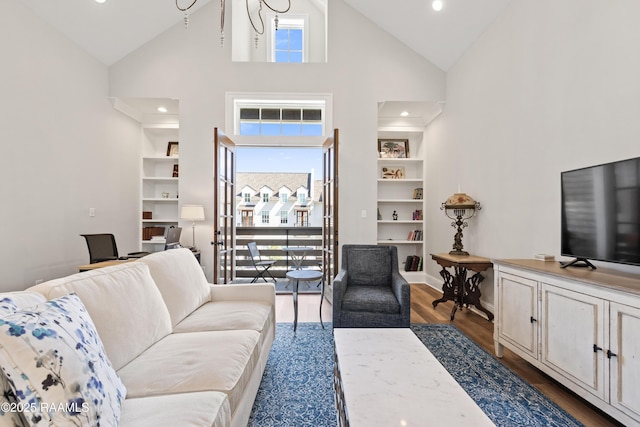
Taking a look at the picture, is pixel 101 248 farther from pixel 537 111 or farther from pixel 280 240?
pixel 537 111

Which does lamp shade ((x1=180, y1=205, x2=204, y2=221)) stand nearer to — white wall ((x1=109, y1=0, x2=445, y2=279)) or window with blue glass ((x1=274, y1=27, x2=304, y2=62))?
white wall ((x1=109, y1=0, x2=445, y2=279))

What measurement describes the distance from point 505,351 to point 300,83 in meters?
4.26

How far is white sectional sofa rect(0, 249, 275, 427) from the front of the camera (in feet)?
3.75

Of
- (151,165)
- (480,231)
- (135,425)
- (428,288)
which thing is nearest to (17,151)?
(151,165)

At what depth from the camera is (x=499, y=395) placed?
209 cm

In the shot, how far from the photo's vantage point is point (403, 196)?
5836mm

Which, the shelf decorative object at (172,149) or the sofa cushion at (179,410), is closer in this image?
the sofa cushion at (179,410)

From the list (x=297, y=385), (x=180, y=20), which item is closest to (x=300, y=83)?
(x=180, y=20)

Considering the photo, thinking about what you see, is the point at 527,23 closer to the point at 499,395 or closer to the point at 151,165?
the point at 499,395

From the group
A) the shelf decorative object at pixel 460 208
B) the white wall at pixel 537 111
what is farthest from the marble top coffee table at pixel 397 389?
the shelf decorative object at pixel 460 208

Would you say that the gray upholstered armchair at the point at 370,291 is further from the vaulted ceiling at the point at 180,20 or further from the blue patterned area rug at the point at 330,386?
the vaulted ceiling at the point at 180,20

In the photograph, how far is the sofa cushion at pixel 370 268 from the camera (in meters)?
3.40

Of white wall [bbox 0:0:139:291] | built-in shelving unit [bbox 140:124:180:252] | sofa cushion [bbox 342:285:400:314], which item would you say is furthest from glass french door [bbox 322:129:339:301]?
white wall [bbox 0:0:139:291]

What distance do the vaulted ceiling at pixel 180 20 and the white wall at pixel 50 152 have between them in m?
0.23
